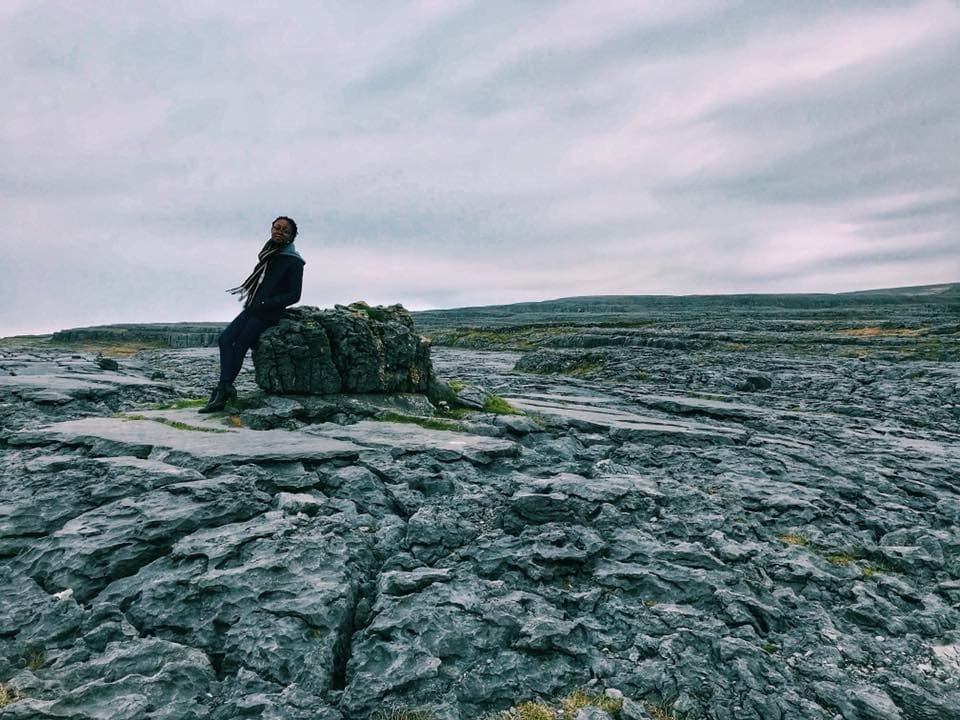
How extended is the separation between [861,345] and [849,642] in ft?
120

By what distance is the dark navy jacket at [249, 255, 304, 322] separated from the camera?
12352 mm

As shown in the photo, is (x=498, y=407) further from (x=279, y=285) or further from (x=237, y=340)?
(x=237, y=340)

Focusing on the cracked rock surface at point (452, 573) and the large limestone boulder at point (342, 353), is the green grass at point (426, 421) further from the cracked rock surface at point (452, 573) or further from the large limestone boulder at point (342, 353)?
the large limestone boulder at point (342, 353)

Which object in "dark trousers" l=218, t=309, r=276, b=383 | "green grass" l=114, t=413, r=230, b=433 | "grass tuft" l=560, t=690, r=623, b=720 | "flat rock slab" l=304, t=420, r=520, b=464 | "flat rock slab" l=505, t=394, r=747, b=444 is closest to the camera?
"grass tuft" l=560, t=690, r=623, b=720

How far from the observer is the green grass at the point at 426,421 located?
483 inches

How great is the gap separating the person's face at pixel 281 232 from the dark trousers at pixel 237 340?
172 centimetres

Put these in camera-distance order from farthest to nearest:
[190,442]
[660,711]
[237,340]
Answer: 1. [237,340]
2. [190,442]
3. [660,711]

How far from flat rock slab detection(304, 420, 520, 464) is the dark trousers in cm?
248

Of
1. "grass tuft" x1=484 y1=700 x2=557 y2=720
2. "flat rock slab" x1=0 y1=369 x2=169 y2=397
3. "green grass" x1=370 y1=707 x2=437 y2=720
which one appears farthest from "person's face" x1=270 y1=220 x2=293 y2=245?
"grass tuft" x1=484 y1=700 x2=557 y2=720

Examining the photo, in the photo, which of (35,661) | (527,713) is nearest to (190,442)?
(35,661)

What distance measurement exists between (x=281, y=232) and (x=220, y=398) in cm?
375

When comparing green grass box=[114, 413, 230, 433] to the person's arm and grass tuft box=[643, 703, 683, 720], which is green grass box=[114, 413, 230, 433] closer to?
the person's arm

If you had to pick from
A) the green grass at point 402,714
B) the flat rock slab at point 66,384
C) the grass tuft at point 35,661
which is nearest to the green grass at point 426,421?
the green grass at point 402,714

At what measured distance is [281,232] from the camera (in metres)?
12.4
